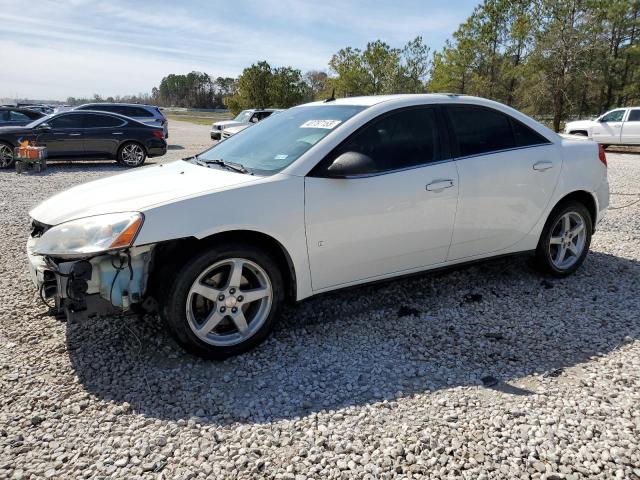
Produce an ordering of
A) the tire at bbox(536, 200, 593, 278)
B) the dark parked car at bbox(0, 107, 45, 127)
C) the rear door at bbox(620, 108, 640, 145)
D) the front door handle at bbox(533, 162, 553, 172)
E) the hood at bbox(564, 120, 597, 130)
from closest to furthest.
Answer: the front door handle at bbox(533, 162, 553, 172) → the tire at bbox(536, 200, 593, 278) → the dark parked car at bbox(0, 107, 45, 127) → the rear door at bbox(620, 108, 640, 145) → the hood at bbox(564, 120, 597, 130)

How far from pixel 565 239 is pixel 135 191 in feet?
12.7

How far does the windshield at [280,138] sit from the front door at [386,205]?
0.25 metres

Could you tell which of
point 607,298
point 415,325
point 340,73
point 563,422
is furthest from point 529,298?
point 340,73

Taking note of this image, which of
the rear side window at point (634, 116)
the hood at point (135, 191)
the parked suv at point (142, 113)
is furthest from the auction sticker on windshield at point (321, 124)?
the rear side window at point (634, 116)

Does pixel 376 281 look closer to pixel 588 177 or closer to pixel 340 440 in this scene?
pixel 340 440

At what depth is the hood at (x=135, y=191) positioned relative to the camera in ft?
10.4

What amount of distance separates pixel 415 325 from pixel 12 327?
9.89 feet

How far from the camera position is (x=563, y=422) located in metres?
2.70

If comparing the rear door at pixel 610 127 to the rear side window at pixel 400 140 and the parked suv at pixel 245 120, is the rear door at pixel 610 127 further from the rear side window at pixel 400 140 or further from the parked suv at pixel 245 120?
the rear side window at pixel 400 140

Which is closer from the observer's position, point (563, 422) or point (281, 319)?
point (563, 422)

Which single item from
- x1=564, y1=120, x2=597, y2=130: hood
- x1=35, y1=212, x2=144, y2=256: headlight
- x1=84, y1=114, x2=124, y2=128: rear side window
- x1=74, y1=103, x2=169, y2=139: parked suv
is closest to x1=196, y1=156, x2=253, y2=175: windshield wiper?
x1=35, y1=212, x2=144, y2=256: headlight

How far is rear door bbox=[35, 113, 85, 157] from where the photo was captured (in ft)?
43.5

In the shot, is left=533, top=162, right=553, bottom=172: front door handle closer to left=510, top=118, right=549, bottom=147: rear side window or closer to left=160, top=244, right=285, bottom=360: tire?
left=510, top=118, right=549, bottom=147: rear side window

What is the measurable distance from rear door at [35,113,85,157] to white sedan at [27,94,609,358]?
419 inches
